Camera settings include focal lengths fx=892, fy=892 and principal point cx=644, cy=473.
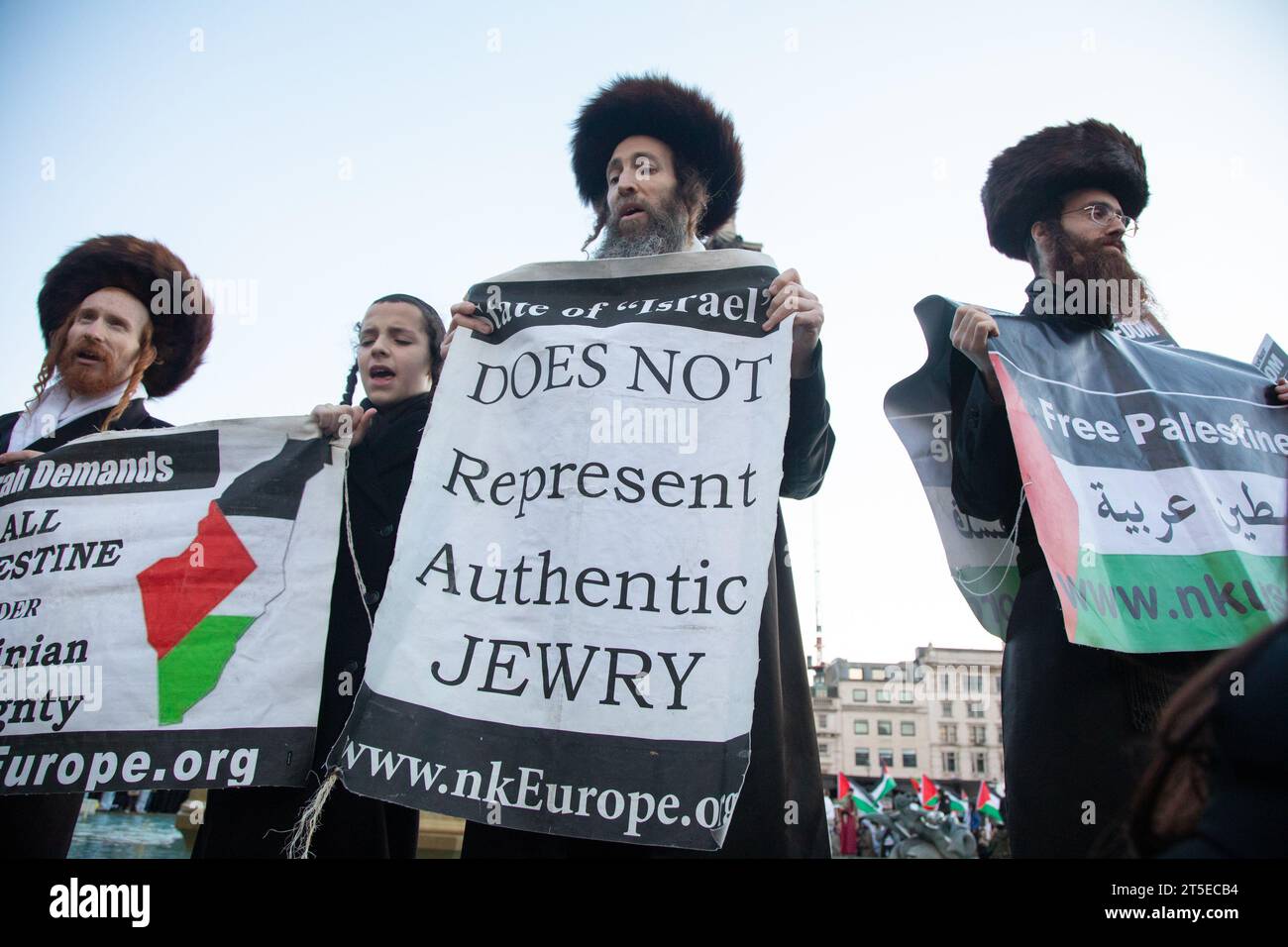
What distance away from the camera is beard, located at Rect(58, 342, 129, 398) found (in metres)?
3.48

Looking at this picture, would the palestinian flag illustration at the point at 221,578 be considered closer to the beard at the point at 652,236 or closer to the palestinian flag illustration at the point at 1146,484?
the beard at the point at 652,236

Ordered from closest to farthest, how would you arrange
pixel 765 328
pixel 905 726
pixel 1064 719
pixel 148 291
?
pixel 1064 719 < pixel 765 328 < pixel 148 291 < pixel 905 726

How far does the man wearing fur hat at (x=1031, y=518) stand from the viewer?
7.36 ft

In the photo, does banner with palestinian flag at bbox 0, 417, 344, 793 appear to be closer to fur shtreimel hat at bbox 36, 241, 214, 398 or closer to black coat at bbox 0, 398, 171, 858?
black coat at bbox 0, 398, 171, 858

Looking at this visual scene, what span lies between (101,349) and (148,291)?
44 cm

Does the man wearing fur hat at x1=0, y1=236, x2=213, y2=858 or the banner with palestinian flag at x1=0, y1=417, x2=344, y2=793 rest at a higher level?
the man wearing fur hat at x1=0, y1=236, x2=213, y2=858

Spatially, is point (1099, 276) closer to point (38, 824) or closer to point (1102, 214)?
point (1102, 214)

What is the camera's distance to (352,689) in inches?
Answer: 106

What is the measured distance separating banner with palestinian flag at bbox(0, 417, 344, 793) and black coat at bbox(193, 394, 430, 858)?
6 centimetres

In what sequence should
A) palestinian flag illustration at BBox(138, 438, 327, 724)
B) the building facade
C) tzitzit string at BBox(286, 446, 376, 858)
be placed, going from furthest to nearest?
the building facade, palestinian flag illustration at BBox(138, 438, 327, 724), tzitzit string at BBox(286, 446, 376, 858)

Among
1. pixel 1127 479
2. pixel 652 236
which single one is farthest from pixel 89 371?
pixel 1127 479

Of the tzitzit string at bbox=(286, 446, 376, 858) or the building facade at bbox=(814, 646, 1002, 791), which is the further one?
the building facade at bbox=(814, 646, 1002, 791)

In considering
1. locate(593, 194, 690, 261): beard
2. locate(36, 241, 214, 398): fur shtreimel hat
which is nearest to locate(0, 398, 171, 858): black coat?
locate(36, 241, 214, 398): fur shtreimel hat
